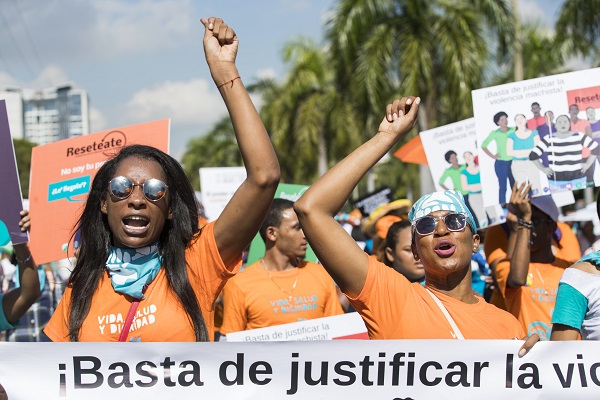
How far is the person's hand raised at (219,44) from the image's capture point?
2.47 m

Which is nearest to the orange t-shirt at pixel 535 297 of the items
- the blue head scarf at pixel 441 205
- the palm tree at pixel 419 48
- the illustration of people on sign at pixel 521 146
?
the illustration of people on sign at pixel 521 146

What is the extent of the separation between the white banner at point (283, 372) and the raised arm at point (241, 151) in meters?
0.38

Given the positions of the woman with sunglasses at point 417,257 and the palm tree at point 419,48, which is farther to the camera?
the palm tree at point 419,48

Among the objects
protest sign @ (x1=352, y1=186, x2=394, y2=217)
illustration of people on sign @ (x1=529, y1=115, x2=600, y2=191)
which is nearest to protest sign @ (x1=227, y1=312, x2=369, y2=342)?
illustration of people on sign @ (x1=529, y1=115, x2=600, y2=191)

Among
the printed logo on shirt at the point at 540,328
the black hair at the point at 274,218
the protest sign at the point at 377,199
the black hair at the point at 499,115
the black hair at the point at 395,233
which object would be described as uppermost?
the black hair at the point at 499,115

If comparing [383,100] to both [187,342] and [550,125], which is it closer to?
[550,125]

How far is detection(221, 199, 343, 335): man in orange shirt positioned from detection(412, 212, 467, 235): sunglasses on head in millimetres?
2062

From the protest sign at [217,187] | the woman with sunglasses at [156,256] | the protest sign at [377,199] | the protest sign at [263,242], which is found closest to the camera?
the woman with sunglasses at [156,256]

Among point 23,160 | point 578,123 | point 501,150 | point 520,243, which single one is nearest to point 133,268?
point 520,243

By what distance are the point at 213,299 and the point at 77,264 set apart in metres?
0.54

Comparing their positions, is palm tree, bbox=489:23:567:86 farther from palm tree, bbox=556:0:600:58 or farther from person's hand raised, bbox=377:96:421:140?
person's hand raised, bbox=377:96:421:140

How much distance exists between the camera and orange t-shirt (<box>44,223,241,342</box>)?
8.58 ft

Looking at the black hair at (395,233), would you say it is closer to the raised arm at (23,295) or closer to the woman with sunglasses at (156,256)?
the raised arm at (23,295)

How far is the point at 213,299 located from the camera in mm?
2676
